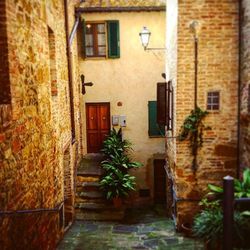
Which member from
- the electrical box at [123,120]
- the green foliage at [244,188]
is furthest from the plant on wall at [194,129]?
the electrical box at [123,120]

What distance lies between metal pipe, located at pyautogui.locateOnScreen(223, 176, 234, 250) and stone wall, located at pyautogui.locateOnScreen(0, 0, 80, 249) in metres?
1.81

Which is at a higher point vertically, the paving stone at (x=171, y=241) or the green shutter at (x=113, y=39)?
the green shutter at (x=113, y=39)

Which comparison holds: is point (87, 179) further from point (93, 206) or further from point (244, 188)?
point (244, 188)

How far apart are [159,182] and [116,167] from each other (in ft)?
8.74

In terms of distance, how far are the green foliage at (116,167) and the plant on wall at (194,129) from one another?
270cm

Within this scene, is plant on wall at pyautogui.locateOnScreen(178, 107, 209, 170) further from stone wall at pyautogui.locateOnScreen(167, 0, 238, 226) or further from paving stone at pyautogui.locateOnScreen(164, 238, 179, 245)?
paving stone at pyautogui.locateOnScreen(164, 238, 179, 245)

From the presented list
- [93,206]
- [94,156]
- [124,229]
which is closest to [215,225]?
[124,229]

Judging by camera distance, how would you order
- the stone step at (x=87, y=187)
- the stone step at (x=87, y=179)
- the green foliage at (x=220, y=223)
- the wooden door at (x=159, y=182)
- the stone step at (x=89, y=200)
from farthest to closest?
the wooden door at (x=159, y=182), the stone step at (x=87, y=179), the stone step at (x=87, y=187), the stone step at (x=89, y=200), the green foliage at (x=220, y=223)

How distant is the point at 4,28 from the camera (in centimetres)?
402

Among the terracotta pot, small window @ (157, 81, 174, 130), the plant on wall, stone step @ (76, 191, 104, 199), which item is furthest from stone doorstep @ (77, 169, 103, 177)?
the plant on wall

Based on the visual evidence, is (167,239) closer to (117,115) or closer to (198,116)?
(198,116)

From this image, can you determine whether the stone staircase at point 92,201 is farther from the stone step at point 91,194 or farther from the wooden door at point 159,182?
the wooden door at point 159,182

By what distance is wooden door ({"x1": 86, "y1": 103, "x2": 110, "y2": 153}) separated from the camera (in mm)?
Answer: 12062

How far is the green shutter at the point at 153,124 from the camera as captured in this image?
11930 mm
